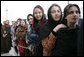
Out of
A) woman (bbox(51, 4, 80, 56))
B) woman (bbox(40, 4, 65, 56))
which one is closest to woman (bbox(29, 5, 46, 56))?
woman (bbox(40, 4, 65, 56))

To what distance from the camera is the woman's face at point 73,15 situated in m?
1.76

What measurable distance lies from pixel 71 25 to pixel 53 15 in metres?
0.34

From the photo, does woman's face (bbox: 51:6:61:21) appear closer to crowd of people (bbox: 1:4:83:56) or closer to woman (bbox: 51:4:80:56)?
crowd of people (bbox: 1:4:83:56)

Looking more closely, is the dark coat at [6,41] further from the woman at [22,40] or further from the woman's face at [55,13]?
the woman's face at [55,13]

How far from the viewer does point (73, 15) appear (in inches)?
69.0

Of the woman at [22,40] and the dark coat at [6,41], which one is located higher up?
the woman at [22,40]

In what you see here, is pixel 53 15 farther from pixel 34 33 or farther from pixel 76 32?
pixel 34 33

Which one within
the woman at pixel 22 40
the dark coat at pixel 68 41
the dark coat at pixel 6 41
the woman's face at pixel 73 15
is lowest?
the dark coat at pixel 6 41

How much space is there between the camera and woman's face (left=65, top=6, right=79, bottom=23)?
1.76 meters

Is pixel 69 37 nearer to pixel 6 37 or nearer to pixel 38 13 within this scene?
pixel 38 13

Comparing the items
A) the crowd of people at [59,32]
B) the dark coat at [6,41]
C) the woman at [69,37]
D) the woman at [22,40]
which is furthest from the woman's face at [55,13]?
the dark coat at [6,41]

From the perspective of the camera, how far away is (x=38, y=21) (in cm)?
263

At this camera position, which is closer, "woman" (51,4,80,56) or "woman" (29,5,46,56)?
"woman" (51,4,80,56)

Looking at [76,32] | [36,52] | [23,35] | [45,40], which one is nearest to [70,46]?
[76,32]
